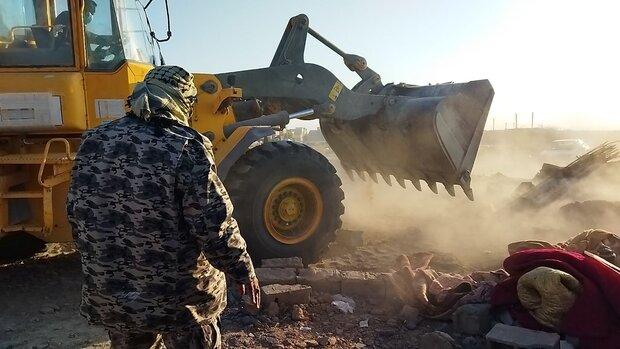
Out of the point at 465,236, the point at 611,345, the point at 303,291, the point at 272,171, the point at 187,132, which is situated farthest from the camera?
the point at 465,236

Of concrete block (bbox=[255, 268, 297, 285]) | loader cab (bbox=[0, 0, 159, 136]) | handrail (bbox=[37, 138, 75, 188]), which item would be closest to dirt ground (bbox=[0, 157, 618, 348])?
concrete block (bbox=[255, 268, 297, 285])

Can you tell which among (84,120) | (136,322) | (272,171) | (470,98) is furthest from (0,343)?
(470,98)

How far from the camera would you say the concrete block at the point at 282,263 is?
4.96m

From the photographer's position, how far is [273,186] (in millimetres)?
5258

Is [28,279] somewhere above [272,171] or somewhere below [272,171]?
below

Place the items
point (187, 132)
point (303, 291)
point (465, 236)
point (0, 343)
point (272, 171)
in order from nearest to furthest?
point (187, 132) → point (0, 343) → point (303, 291) → point (272, 171) → point (465, 236)

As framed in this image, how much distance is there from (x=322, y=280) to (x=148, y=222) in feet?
9.14

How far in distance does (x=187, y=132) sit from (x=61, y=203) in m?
3.03

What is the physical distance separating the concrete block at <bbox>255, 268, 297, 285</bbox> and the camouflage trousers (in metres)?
2.09

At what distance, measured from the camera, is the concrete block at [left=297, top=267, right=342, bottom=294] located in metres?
4.71

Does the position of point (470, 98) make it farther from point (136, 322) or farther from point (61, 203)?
point (136, 322)

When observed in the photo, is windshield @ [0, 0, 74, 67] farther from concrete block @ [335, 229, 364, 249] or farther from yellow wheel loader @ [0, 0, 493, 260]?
concrete block @ [335, 229, 364, 249]

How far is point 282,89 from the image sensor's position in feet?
21.7

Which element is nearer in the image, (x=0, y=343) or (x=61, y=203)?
(x=0, y=343)
